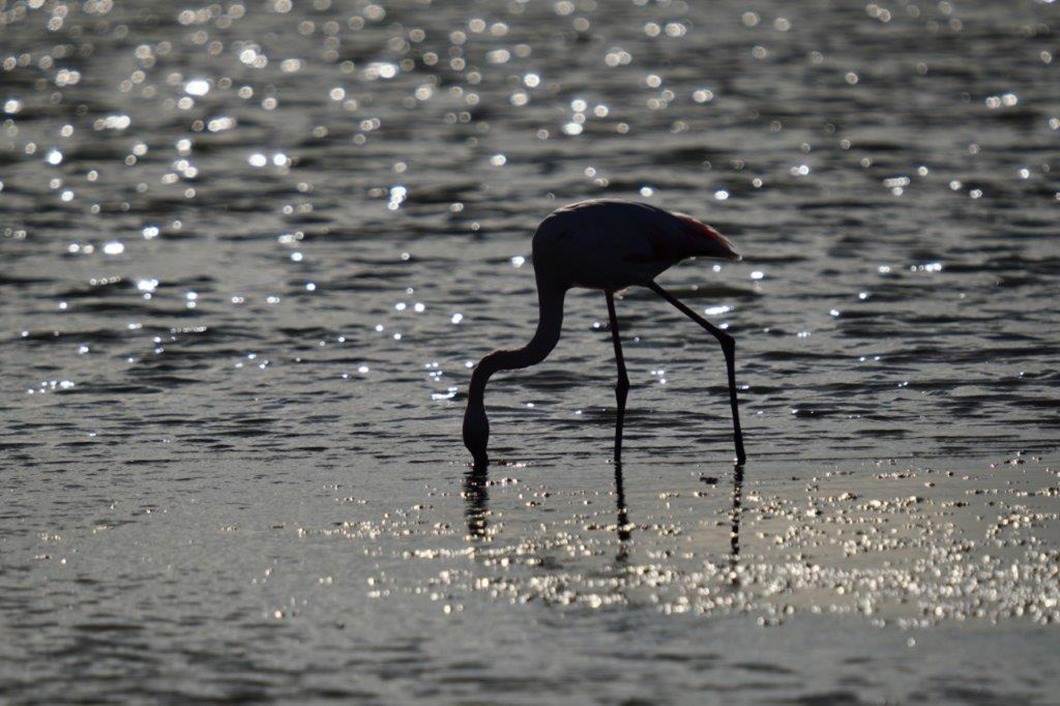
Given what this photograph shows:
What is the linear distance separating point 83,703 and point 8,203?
12895 millimetres

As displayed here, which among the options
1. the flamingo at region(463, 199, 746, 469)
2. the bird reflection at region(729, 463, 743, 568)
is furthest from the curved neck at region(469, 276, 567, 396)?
the bird reflection at region(729, 463, 743, 568)

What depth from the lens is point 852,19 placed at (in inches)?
1297

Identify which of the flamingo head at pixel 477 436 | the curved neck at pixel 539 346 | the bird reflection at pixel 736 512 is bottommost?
the bird reflection at pixel 736 512

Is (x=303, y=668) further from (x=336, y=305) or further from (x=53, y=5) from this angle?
(x=53, y=5)

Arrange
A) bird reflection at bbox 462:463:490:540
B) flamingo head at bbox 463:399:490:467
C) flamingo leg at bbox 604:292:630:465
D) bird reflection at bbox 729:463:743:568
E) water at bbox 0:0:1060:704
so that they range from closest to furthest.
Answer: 1. water at bbox 0:0:1060:704
2. bird reflection at bbox 729:463:743:568
3. bird reflection at bbox 462:463:490:540
4. flamingo head at bbox 463:399:490:467
5. flamingo leg at bbox 604:292:630:465

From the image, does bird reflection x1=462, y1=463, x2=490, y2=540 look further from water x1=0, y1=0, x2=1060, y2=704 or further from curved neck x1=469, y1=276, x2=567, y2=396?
curved neck x1=469, y1=276, x2=567, y2=396

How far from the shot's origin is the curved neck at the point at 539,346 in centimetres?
985

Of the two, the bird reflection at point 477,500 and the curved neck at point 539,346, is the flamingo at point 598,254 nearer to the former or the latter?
the curved neck at point 539,346

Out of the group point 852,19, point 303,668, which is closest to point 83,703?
point 303,668

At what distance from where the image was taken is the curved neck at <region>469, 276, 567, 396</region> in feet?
32.3

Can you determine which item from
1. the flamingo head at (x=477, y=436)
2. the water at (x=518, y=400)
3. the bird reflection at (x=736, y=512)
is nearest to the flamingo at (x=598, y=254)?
the flamingo head at (x=477, y=436)

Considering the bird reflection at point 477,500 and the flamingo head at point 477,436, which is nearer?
the bird reflection at point 477,500

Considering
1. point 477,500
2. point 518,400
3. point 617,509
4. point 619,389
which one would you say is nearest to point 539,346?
point 619,389

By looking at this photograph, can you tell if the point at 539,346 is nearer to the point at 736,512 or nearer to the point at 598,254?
the point at 598,254
